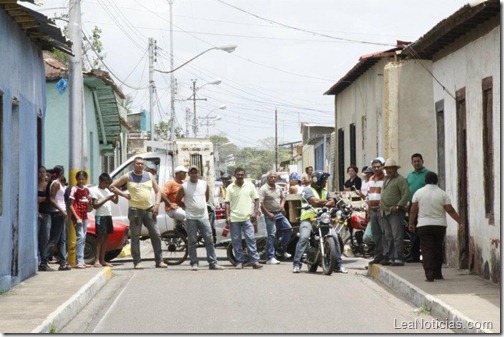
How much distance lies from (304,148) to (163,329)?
55.1 metres

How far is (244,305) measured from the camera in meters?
13.7

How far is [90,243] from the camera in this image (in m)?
20.6

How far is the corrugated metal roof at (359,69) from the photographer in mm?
26578

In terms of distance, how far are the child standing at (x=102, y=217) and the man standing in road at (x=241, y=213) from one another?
2.07m

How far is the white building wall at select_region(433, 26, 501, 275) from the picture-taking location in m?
15.2

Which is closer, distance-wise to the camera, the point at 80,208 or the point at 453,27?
the point at 453,27

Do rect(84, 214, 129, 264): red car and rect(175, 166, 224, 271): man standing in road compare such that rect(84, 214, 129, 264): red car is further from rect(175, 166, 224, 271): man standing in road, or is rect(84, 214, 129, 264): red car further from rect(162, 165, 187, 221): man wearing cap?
rect(175, 166, 224, 271): man standing in road

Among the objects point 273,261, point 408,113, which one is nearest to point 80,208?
point 273,261

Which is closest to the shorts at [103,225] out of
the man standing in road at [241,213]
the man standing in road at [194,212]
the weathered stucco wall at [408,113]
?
the man standing in road at [194,212]

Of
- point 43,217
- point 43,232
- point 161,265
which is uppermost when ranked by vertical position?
point 43,217

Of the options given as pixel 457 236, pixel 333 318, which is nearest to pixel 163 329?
pixel 333 318

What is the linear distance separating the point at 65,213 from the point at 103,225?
3.40ft

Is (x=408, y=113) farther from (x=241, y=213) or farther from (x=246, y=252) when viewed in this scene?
(x=241, y=213)

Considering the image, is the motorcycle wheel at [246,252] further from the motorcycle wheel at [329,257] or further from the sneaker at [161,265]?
the motorcycle wheel at [329,257]
